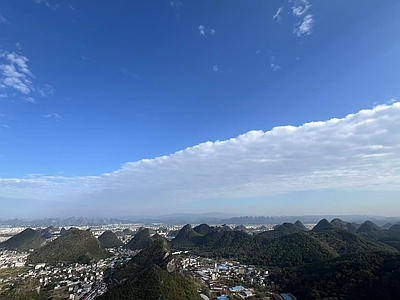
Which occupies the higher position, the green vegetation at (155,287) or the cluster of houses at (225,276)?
the green vegetation at (155,287)

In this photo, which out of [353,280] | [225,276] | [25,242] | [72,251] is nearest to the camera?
Answer: [353,280]

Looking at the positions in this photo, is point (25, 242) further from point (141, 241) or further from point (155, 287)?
point (155, 287)

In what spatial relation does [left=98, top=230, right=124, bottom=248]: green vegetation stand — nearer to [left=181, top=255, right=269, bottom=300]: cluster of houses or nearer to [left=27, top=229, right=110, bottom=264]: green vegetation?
[left=27, top=229, right=110, bottom=264]: green vegetation

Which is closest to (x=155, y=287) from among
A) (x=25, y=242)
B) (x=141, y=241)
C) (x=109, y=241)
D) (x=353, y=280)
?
(x=353, y=280)

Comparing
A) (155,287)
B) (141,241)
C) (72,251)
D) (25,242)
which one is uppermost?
(141,241)

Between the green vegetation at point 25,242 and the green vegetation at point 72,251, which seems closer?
the green vegetation at point 72,251

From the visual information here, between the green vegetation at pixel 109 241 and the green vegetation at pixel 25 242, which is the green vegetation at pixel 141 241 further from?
the green vegetation at pixel 25 242

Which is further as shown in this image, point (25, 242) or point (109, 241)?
point (109, 241)

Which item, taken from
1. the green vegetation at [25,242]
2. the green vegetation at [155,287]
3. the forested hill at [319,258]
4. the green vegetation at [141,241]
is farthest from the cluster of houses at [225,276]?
the green vegetation at [25,242]

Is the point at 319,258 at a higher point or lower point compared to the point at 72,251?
higher
